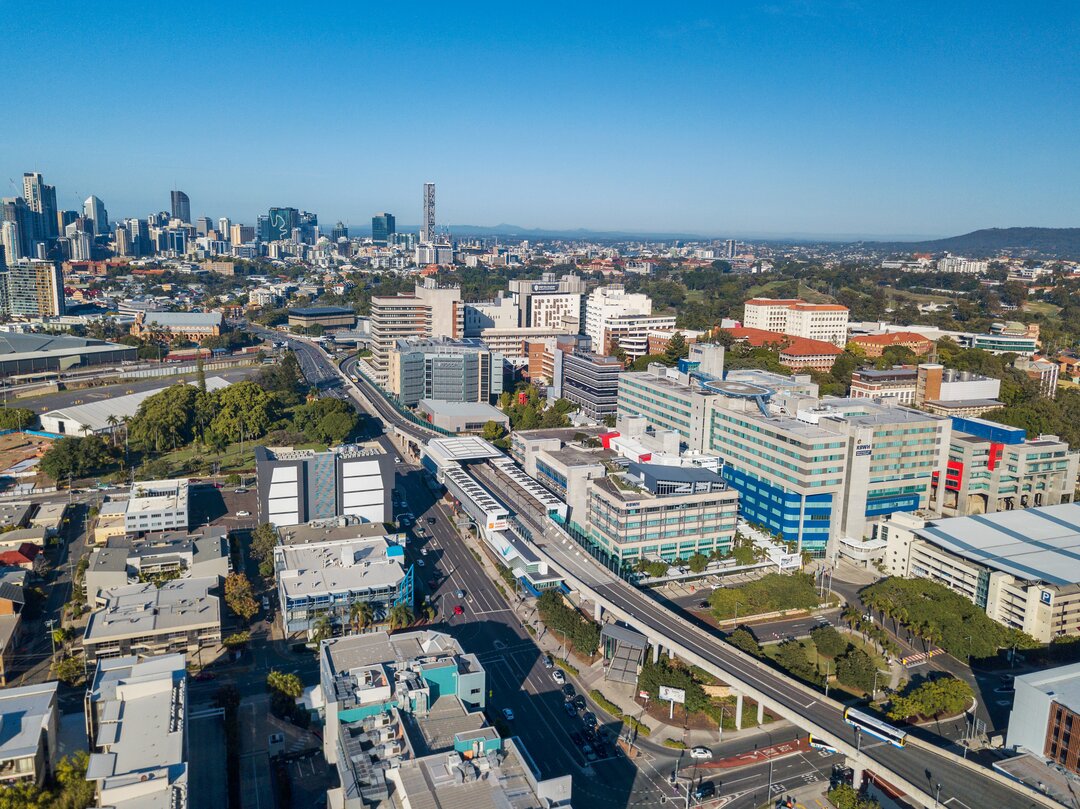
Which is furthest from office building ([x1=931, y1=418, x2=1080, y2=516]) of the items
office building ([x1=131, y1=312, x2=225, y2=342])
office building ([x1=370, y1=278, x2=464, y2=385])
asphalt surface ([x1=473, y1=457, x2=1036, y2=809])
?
office building ([x1=131, y1=312, x2=225, y2=342])

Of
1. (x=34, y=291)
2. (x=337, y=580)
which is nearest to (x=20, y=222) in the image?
(x=34, y=291)

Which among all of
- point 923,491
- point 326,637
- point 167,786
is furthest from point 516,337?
point 167,786

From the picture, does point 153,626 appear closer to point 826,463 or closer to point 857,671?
point 857,671

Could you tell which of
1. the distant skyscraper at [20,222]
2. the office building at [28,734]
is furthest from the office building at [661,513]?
the distant skyscraper at [20,222]

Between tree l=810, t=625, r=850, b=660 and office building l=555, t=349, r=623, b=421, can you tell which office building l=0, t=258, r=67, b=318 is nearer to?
office building l=555, t=349, r=623, b=421

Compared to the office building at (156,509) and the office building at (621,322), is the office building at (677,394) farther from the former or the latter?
the office building at (156,509)

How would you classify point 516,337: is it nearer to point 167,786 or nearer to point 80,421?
point 80,421
